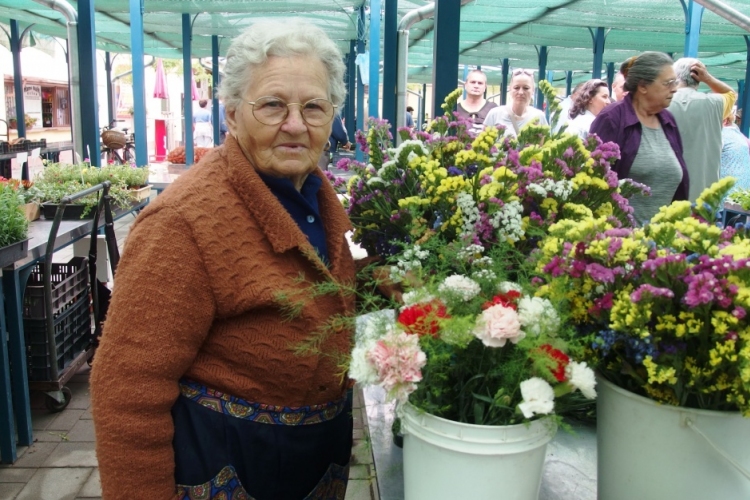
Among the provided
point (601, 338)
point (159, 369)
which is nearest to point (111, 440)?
point (159, 369)

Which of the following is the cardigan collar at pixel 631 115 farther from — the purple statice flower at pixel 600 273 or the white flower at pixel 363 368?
the white flower at pixel 363 368

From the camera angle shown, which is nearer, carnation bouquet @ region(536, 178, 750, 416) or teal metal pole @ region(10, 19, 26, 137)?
carnation bouquet @ region(536, 178, 750, 416)

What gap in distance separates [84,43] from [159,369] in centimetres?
515

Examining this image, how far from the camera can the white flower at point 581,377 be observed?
947 millimetres

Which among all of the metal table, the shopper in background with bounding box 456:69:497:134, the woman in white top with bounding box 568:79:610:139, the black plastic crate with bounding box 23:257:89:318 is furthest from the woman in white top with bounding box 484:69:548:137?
the metal table

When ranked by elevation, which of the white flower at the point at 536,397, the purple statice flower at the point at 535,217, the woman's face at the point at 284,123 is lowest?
the white flower at the point at 536,397

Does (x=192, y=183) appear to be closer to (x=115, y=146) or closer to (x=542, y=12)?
(x=115, y=146)

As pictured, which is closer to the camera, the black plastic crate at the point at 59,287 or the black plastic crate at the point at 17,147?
the black plastic crate at the point at 59,287

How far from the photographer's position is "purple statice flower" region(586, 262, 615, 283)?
96cm

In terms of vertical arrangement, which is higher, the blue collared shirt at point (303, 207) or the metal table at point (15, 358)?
the blue collared shirt at point (303, 207)

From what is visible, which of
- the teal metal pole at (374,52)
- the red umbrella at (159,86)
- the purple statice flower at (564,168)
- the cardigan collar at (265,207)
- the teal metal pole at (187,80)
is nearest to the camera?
the cardigan collar at (265,207)

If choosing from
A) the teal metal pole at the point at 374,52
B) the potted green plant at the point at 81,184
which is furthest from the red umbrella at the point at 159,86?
the potted green plant at the point at 81,184

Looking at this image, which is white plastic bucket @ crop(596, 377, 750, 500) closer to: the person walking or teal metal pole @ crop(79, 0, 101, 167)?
the person walking

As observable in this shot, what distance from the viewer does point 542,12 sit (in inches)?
358
